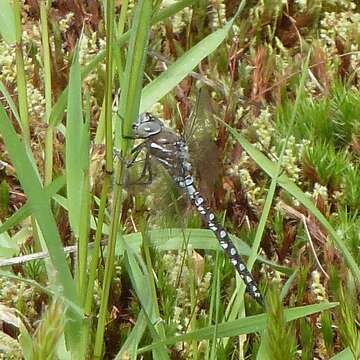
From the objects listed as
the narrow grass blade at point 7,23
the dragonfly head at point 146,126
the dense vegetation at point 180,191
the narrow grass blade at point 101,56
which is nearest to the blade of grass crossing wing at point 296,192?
the dense vegetation at point 180,191

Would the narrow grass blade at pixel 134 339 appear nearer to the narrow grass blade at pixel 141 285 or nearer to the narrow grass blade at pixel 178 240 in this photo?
the narrow grass blade at pixel 141 285

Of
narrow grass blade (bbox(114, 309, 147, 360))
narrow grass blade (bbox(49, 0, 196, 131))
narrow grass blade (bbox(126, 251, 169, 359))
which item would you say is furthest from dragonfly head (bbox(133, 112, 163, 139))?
narrow grass blade (bbox(114, 309, 147, 360))

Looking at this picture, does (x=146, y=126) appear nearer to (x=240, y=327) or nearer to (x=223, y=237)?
(x=223, y=237)

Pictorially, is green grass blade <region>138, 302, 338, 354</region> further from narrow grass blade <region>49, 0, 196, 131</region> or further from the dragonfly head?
narrow grass blade <region>49, 0, 196, 131</region>

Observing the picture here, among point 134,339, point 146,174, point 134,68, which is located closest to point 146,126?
point 146,174

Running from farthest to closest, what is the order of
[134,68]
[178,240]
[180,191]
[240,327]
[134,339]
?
[180,191], [178,240], [134,339], [240,327], [134,68]

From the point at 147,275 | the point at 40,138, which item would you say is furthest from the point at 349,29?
the point at 147,275

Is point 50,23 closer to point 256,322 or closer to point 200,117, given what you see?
point 200,117
